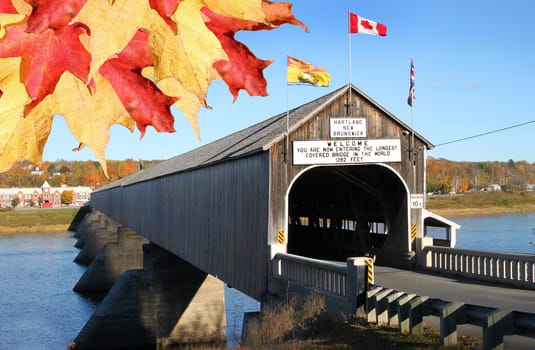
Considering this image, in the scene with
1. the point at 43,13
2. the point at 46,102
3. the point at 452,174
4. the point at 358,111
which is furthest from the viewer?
the point at 452,174

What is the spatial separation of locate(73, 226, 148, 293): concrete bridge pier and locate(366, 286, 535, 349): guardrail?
3265cm

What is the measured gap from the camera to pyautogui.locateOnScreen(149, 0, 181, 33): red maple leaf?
0.87m

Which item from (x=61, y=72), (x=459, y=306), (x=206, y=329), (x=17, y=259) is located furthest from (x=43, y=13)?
(x=17, y=259)

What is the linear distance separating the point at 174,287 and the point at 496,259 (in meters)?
18.3

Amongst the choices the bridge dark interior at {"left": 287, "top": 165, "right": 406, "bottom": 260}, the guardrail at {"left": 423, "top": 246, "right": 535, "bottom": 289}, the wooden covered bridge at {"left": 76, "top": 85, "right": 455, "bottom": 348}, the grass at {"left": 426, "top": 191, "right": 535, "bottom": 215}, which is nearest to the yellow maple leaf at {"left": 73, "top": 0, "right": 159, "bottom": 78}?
the wooden covered bridge at {"left": 76, "top": 85, "right": 455, "bottom": 348}

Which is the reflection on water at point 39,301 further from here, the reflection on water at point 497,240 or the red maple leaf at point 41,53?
the red maple leaf at point 41,53

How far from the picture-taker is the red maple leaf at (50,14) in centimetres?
77

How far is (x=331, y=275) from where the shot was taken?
1246 centimetres

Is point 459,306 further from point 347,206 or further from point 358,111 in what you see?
point 347,206

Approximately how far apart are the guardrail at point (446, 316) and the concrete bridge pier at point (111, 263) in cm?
3265

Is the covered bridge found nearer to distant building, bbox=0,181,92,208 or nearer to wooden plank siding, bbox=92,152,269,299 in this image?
wooden plank siding, bbox=92,152,269,299

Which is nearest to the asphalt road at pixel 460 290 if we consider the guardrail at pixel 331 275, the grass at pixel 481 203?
the guardrail at pixel 331 275

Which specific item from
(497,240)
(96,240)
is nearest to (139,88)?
(497,240)

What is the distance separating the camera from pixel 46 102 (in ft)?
2.88
